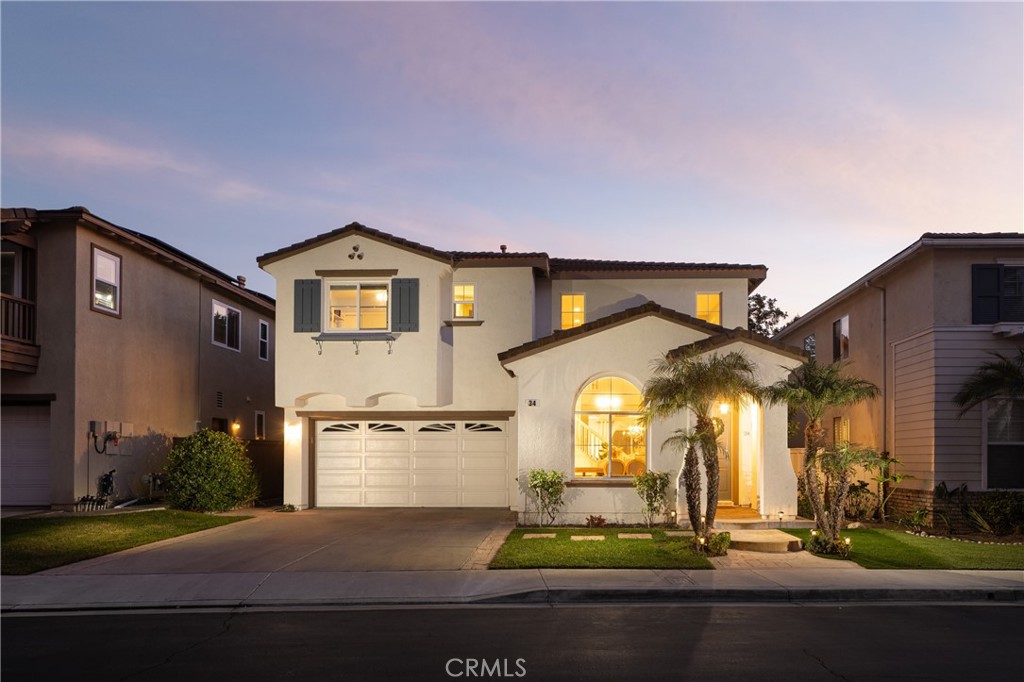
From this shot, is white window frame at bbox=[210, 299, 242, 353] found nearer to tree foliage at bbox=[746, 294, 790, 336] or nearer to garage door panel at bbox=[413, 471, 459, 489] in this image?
garage door panel at bbox=[413, 471, 459, 489]

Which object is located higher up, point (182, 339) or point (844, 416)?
point (182, 339)

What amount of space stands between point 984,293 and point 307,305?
15.5 meters

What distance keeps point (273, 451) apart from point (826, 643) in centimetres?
1970

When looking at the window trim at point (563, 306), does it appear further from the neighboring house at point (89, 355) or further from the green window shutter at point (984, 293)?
the neighboring house at point (89, 355)

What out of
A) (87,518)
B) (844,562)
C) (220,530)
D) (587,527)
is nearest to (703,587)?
(844,562)

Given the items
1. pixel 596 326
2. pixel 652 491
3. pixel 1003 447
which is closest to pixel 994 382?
pixel 1003 447

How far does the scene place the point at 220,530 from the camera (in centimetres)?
1739

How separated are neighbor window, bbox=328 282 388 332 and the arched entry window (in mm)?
5762

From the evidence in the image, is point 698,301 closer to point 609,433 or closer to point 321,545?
point 609,433

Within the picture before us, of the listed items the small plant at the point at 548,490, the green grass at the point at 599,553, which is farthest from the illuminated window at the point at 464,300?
the green grass at the point at 599,553

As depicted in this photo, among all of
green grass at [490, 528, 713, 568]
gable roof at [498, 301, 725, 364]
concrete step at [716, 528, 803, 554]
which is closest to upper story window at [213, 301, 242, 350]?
gable roof at [498, 301, 725, 364]

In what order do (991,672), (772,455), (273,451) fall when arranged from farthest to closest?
(273,451)
(772,455)
(991,672)

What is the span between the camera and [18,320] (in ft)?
60.8

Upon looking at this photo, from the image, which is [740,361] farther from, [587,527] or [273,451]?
[273,451]
